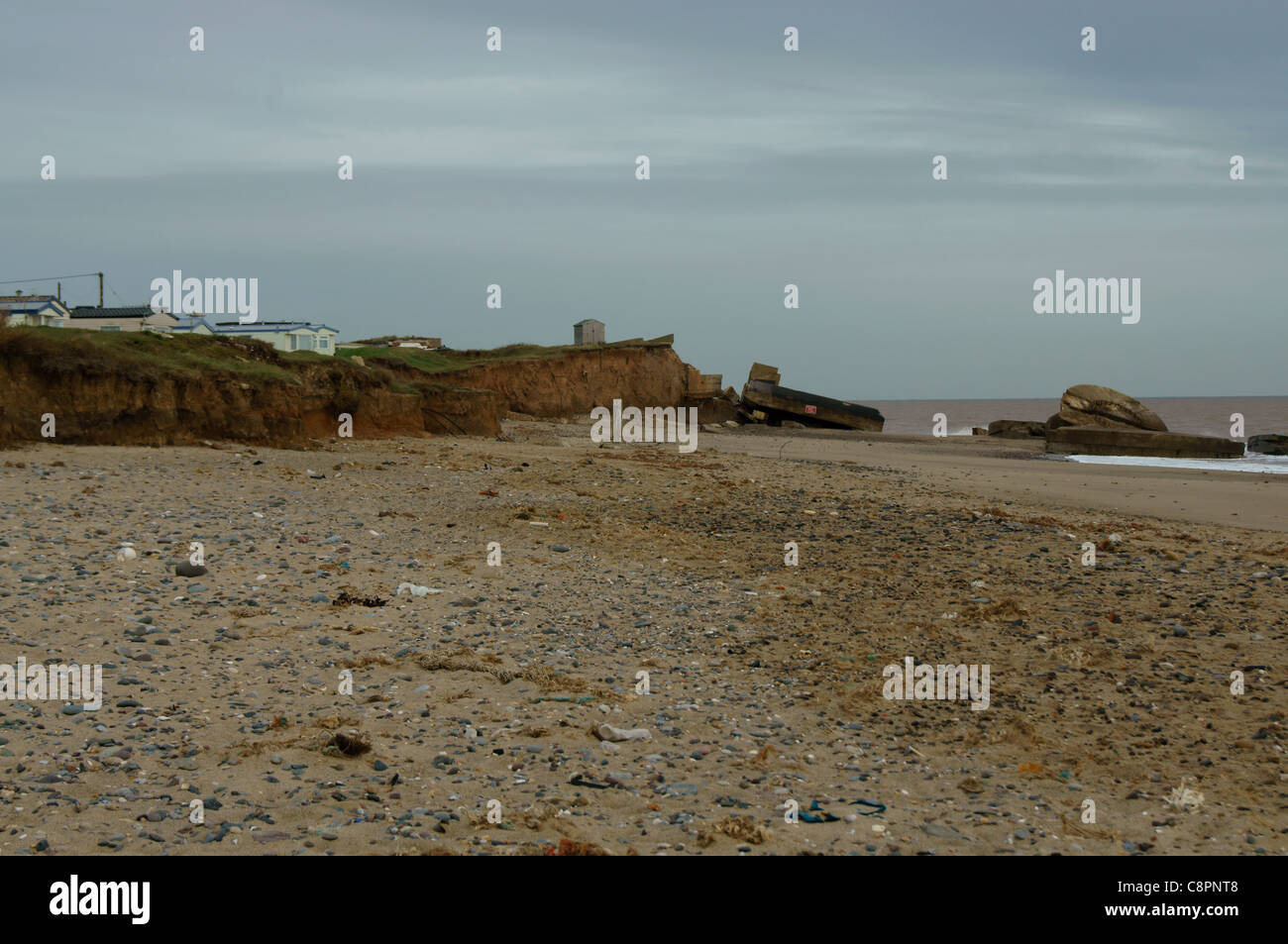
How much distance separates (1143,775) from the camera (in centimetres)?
552

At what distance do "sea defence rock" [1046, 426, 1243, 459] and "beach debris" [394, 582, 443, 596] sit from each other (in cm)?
2757

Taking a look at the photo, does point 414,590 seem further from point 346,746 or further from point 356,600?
point 346,746

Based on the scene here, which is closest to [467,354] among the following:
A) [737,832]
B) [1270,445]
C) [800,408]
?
[800,408]

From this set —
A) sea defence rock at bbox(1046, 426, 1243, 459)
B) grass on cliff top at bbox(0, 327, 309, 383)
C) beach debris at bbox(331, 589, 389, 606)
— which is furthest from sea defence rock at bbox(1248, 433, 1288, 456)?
beach debris at bbox(331, 589, 389, 606)

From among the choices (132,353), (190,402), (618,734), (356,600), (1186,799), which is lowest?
(1186,799)

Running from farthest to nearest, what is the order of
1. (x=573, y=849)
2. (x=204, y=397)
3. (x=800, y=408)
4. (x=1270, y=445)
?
(x=800, y=408)
(x=1270, y=445)
(x=204, y=397)
(x=573, y=849)

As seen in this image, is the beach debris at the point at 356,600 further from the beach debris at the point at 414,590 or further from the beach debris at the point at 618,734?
the beach debris at the point at 618,734

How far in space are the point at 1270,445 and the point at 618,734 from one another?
33.7m

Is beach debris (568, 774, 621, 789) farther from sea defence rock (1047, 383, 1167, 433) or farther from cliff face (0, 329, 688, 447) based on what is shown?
sea defence rock (1047, 383, 1167, 433)

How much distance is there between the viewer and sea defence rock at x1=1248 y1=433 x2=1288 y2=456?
104 feet

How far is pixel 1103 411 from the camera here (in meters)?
35.8

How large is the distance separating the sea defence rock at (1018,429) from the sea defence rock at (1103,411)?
4019mm

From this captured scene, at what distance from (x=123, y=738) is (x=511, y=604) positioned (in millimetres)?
3553
